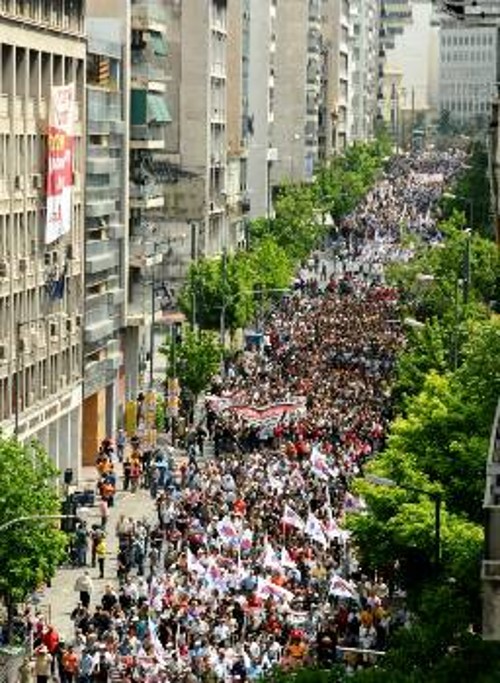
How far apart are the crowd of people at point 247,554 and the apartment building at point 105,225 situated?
2163mm

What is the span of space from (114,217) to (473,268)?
33.1 metres

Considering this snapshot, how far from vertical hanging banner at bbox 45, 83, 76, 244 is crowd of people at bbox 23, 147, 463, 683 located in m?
6.88

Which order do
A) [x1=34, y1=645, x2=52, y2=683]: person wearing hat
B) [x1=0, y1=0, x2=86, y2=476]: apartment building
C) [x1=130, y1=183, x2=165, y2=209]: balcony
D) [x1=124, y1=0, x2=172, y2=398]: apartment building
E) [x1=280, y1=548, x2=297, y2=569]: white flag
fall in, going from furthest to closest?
[x1=124, y1=0, x2=172, y2=398]: apartment building < [x1=130, y1=183, x2=165, y2=209]: balcony < [x1=0, y1=0, x2=86, y2=476]: apartment building < [x1=280, y1=548, x2=297, y2=569]: white flag < [x1=34, y1=645, x2=52, y2=683]: person wearing hat

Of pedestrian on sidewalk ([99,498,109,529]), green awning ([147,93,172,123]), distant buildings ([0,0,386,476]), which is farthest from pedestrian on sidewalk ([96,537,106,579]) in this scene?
green awning ([147,93,172,123])

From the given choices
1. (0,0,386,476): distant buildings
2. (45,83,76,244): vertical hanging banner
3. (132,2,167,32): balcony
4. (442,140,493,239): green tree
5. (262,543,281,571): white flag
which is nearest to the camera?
(262,543,281,571): white flag

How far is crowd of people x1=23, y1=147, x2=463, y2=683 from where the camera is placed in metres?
48.0

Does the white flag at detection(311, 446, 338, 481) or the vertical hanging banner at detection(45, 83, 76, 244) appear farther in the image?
the vertical hanging banner at detection(45, 83, 76, 244)

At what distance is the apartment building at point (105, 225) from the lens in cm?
8362

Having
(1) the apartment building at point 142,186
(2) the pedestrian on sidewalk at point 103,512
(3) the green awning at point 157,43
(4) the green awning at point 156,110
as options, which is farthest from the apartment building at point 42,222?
(3) the green awning at point 157,43

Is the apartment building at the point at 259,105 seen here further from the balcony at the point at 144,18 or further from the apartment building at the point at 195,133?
the balcony at the point at 144,18

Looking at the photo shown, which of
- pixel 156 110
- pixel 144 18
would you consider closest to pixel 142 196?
pixel 156 110

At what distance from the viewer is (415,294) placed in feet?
399

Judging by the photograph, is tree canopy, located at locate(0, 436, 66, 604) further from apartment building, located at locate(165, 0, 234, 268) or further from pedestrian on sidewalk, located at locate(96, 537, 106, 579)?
apartment building, located at locate(165, 0, 234, 268)

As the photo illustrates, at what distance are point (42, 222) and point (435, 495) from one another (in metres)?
26.1
